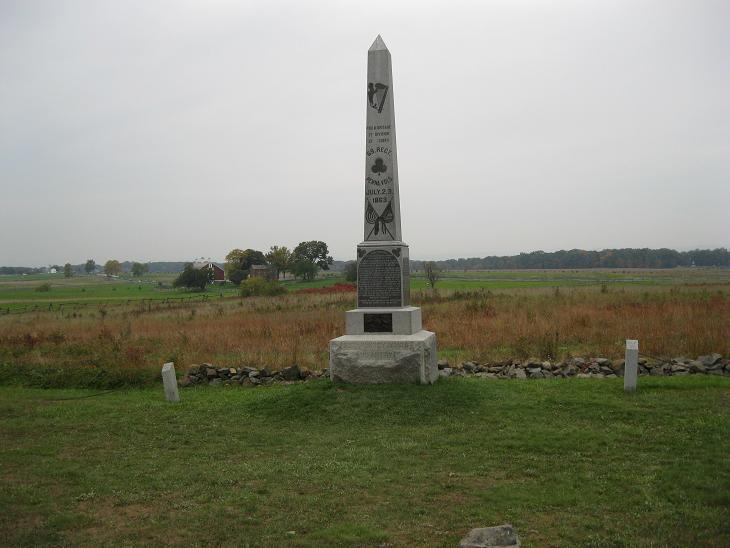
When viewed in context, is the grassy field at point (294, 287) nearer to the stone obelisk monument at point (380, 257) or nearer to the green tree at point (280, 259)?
the green tree at point (280, 259)

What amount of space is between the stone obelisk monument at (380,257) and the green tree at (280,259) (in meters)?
64.9

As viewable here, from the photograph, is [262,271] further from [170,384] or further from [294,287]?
[170,384]

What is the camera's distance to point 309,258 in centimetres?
7456

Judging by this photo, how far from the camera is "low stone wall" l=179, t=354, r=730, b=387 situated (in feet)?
38.9

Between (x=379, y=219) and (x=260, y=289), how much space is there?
36.5 metres

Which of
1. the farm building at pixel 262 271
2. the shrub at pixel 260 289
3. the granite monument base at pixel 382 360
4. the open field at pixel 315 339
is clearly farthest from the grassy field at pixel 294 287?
the granite monument base at pixel 382 360

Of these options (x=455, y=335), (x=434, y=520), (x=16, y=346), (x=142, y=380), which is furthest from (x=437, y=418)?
(x=16, y=346)

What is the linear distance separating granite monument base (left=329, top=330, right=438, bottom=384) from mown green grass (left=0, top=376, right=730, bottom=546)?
0.38m

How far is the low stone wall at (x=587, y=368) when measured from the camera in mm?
11820

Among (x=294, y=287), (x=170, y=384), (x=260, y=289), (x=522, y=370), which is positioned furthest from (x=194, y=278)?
(x=522, y=370)

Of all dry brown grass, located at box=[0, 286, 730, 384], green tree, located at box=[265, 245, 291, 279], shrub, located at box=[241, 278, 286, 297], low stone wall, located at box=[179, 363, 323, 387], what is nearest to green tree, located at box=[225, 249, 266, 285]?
green tree, located at box=[265, 245, 291, 279]

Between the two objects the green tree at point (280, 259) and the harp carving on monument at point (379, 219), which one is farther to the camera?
the green tree at point (280, 259)

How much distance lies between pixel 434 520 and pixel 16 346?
16587 millimetres

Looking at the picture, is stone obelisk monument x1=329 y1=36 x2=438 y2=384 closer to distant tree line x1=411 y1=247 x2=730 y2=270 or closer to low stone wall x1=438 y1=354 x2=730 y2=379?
low stone wall x1=438 y1=354 x2=730 y2=379
